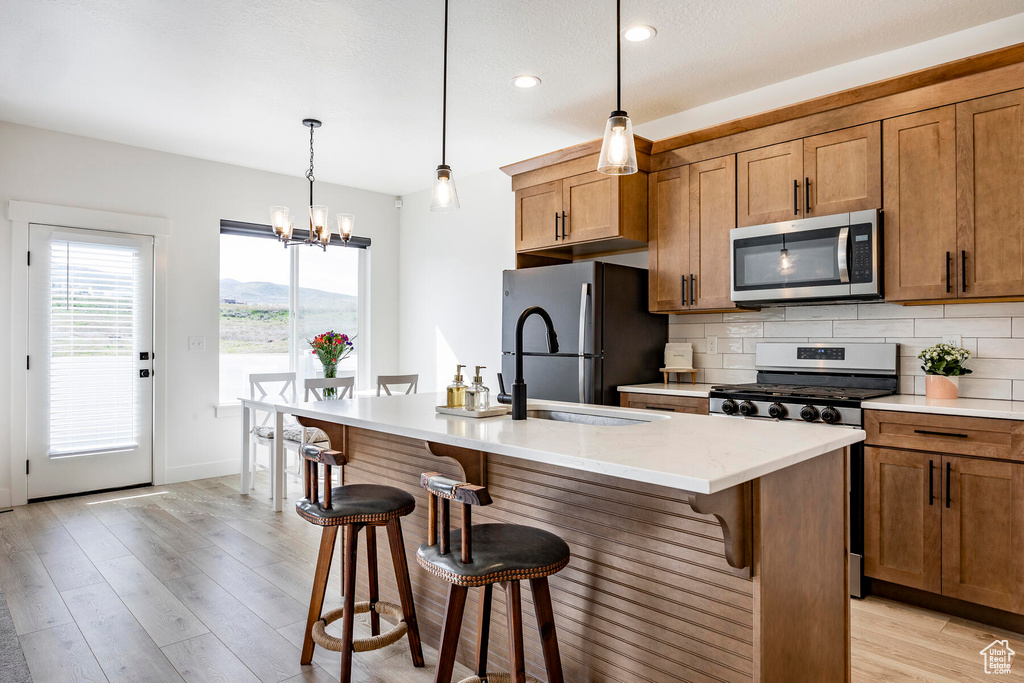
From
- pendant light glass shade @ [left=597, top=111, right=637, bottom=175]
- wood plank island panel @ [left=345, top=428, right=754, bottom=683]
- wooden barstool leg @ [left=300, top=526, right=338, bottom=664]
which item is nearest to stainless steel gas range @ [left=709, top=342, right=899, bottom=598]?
wood plank island panel @ [left=345, top=428, right=754, bottom=683]

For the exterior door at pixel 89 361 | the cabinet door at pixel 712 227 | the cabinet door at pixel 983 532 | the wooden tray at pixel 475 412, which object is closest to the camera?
the wooden tray at pixel 475 412

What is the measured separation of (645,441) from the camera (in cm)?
160

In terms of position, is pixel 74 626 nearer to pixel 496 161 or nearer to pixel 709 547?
pixel 709 547

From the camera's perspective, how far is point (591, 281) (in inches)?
146

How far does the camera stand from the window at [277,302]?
17.4 ft

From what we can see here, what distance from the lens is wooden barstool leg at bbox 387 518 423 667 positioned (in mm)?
2162

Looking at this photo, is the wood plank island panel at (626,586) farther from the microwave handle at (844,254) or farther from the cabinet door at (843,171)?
the cabinet door at (843,171)

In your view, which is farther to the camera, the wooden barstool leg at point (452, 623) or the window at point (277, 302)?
the window at point (277, 302)

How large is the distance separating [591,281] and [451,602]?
2.43 metres

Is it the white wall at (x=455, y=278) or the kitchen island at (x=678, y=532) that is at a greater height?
the white wall at (x=455, y=278)

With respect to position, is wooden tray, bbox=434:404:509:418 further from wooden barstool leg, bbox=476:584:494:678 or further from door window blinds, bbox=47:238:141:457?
door window blinds, bbox=47:238:141:457

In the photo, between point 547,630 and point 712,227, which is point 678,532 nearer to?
point 547,630

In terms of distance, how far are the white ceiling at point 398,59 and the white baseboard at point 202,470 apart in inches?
102

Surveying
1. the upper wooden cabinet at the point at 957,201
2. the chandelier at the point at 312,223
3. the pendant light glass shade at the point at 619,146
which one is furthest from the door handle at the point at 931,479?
the chandelier at the point at 312,223
